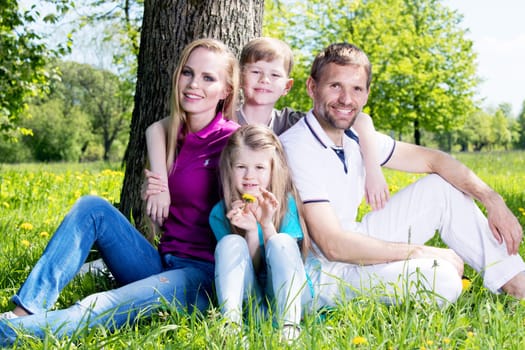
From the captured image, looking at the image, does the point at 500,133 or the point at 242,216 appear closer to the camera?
the point at 242,216

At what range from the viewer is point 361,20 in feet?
81.7

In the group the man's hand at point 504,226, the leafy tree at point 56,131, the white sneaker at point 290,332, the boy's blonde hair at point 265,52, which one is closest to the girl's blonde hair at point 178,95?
the boy's blonde hair at point 265,52

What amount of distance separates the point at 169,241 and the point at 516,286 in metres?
1.75

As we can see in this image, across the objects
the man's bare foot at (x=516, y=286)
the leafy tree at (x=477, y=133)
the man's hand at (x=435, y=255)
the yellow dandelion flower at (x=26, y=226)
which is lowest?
the yellow dandelion flower at (x=26, y=226)

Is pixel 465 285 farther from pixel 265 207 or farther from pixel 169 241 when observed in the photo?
pixel 169 241

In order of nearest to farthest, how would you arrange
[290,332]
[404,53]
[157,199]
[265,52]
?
1. [290,332]
2. [157,199]
3. [265,52]
4. [404,53]

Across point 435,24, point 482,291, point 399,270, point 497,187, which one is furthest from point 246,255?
point 435,24

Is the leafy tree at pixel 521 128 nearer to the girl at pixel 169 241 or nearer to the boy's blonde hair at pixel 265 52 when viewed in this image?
the boy's blonde hair at pixel 265 52

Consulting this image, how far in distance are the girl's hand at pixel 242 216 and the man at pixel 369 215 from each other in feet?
1.09

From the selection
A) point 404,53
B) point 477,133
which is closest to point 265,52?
point 404,53

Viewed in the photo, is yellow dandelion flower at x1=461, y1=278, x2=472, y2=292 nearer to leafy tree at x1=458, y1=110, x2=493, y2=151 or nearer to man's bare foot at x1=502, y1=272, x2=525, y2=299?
man's bare foot at x1=502, y1=272, x2=525, y2=299

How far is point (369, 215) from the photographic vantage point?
3.23m

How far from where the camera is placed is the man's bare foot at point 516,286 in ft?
9.76

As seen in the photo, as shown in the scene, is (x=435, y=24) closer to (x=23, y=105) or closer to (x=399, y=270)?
(x=23, y=105)
